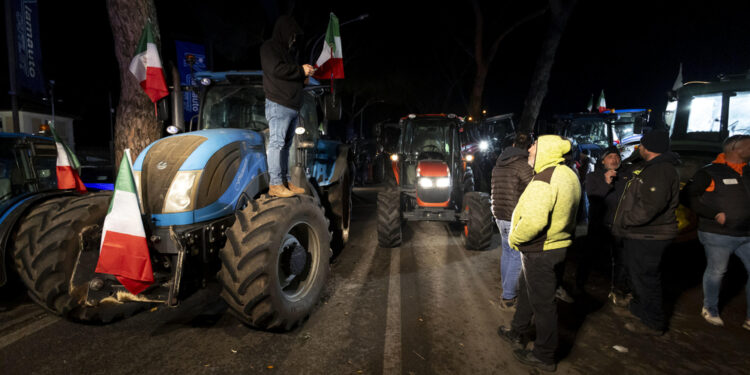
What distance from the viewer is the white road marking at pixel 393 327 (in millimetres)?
2902

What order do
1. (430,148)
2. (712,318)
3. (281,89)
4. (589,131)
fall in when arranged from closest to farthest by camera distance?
1. (281,89)
2. (712,318)
3. (430,148)
4. (589,131)

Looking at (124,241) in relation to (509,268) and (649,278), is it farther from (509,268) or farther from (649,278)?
(649,278)

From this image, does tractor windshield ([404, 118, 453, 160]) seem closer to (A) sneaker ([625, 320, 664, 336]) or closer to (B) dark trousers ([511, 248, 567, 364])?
(A) sneaker ([625, 320, 664, 336])

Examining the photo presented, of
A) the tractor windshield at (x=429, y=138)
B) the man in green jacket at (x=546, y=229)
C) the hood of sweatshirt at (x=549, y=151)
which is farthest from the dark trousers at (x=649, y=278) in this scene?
the tractor windshield at (x=429, y=138)

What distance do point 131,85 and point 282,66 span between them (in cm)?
398

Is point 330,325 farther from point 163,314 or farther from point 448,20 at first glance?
point 448,20

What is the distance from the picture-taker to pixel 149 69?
4629 mm

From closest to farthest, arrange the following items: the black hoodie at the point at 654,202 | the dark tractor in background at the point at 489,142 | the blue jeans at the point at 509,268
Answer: the black hoodie at the point at 654,202 → the blue jeans at the point at 509,268 → the dark tractor in background at the point at 489,142

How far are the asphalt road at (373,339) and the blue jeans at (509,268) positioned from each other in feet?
0.81

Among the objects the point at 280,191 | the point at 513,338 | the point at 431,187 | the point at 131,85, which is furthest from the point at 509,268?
the point at 131,85

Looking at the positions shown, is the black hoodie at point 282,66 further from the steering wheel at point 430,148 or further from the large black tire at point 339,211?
the steering wheel at point 430,148

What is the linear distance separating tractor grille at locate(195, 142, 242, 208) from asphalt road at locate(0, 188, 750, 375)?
1324mm

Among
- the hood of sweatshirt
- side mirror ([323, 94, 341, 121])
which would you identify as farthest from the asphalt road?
side mirror ([323, 94, 341, 121])

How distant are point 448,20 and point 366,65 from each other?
6.30m
